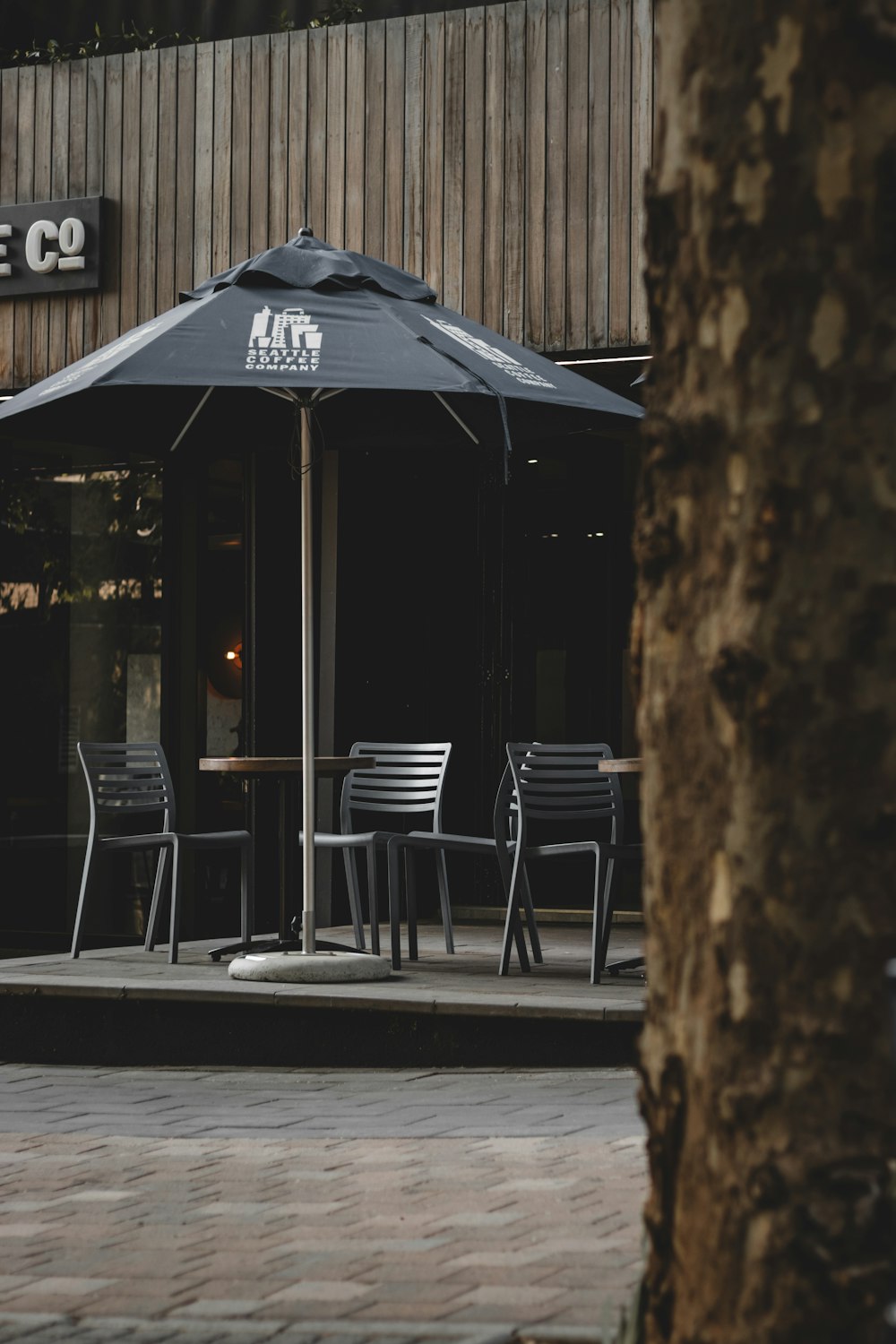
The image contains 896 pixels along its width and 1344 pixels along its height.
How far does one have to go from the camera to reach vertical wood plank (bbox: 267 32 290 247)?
33.7 feet

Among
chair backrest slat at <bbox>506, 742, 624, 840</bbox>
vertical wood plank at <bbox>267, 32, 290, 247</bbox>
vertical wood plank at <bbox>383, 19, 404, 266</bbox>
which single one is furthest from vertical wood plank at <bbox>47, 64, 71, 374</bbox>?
chair backrest slat at <bbox>506, 742, 624, 840</bbox>

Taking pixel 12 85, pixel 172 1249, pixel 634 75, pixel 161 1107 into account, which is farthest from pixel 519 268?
pixel 172 1249

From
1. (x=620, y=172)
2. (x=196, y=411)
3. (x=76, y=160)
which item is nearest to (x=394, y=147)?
(x=620, y=172)

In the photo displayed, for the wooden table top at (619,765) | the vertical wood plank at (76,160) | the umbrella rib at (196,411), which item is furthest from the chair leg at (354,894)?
the vertical wood plank at (76,160)

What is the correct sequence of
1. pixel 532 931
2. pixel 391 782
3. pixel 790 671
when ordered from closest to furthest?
1. pixel 790 671
2. pixel 532 931
3. pixel 391 782

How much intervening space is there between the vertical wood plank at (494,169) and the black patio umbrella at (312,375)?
1539 millimetres

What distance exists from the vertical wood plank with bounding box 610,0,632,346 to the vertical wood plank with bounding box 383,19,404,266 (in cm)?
116

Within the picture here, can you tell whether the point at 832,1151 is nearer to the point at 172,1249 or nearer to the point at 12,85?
the point at 172,1249

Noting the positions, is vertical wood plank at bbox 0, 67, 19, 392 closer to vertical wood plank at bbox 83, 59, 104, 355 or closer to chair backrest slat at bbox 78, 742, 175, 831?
vertical wood plank at bbox 83, 59, 104, 355

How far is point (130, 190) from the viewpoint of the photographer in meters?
10.6

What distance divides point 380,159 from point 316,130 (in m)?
0.43

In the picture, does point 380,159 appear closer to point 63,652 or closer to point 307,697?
point 63,652

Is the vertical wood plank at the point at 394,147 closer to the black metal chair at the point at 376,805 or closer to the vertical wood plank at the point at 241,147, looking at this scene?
the vertical wood plank at the point at 241,147

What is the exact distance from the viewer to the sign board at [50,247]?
10633 mm
